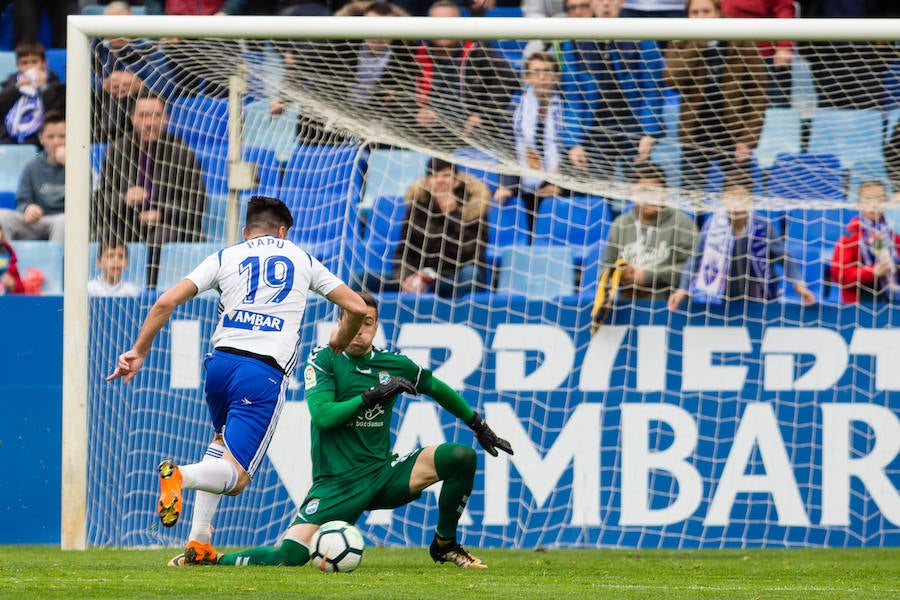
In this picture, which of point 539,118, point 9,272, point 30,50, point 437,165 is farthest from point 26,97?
point 539,118

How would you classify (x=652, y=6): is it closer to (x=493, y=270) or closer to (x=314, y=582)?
(x=493, y=270)

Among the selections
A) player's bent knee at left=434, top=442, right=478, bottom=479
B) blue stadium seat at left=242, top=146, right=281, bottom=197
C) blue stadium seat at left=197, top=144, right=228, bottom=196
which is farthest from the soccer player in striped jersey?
blue stadium seat at left=242, top=146, right=281, bottom=197

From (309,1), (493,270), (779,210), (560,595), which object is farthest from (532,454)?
(309,1)

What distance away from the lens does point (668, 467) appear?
9555 millimetres

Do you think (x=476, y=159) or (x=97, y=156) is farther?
(x=476, y=159)

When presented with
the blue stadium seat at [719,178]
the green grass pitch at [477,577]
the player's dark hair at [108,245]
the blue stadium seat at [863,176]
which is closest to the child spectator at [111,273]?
the player's dark hair at [108,245]

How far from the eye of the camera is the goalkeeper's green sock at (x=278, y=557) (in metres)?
7.06

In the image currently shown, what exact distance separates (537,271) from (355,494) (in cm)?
318

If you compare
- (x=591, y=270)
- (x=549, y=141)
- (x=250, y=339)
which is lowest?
(x=250, y=339)

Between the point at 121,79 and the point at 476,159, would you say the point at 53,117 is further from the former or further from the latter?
the point at 476,159

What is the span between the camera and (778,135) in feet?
31.8

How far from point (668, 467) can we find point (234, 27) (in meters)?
3.94

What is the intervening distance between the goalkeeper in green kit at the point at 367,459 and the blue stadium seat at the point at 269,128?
2.82m

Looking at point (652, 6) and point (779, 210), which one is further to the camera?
point (652, 6)
